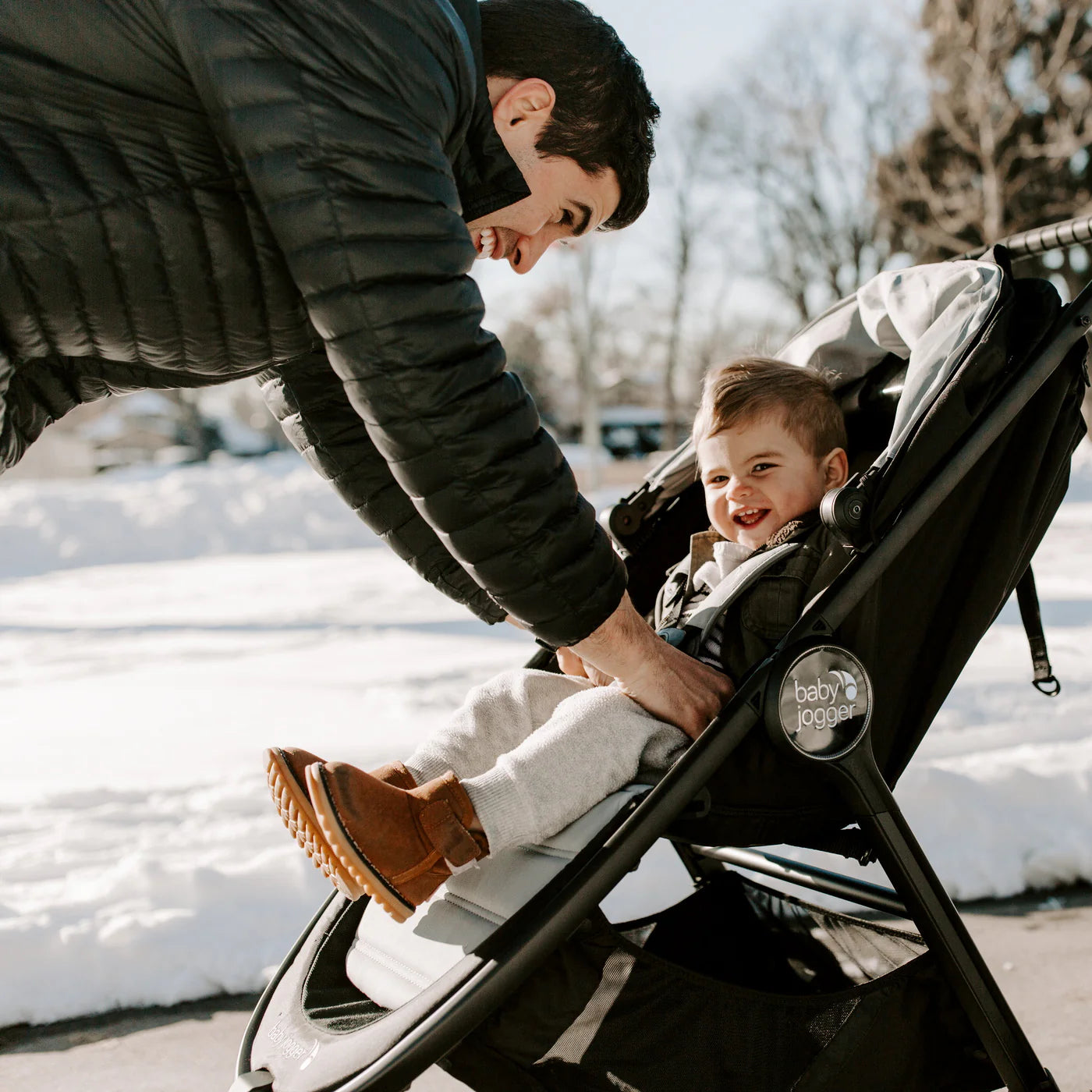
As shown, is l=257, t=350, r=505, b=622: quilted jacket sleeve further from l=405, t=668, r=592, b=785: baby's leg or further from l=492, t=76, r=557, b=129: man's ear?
l=492, t=76, r=557, b=129: man's ear

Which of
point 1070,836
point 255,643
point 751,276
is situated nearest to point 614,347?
point 751,276

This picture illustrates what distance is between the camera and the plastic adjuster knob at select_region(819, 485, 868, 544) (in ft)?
5.19

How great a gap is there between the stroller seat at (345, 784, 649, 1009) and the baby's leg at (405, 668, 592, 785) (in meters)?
0.20

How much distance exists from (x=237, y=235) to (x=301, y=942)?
120cm

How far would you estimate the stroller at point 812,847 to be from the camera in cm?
152

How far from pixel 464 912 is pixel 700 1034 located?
389 mm

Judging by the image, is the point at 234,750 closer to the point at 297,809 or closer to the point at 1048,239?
the point at 297,809

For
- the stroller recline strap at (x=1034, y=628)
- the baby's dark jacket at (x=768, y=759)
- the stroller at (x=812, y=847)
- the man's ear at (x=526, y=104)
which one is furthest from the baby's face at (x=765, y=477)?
the man's ear at (x=526, y=104)

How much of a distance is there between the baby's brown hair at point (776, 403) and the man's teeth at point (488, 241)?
0.54 meters

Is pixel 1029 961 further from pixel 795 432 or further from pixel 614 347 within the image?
pixel 614 347

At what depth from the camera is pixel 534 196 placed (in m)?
1.75

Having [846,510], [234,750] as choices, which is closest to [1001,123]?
[234,750]

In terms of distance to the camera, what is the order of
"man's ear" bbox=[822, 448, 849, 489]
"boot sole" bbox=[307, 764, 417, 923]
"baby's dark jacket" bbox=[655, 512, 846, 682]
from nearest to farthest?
"boot sole" bbox=[307, 764, 417, 923] → "baby's dark jacket" bbox=[655, 512, 846, 682] → "man's ear" bbox=[822, 448, 849, 489]

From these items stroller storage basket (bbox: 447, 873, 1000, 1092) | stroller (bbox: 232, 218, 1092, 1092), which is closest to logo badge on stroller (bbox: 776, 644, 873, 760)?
stroller (bbox: 232, 218, 1092, 1092)
